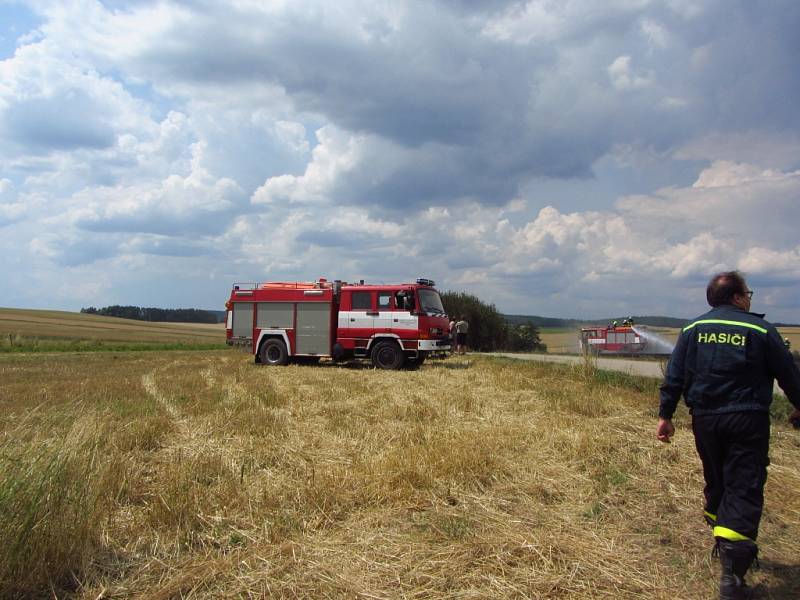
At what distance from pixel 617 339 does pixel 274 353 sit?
18.8 m

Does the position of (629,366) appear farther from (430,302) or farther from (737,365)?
(737,365)

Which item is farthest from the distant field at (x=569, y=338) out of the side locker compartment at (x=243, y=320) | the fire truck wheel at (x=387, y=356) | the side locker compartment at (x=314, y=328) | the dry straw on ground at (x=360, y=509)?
the side locker compartment at (x=243, y=320)

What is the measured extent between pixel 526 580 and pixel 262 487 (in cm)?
239

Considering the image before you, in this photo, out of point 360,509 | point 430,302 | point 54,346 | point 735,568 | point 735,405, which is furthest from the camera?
point 54,346

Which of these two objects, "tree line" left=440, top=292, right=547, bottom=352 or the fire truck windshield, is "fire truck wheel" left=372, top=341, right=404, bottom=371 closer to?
the fire truck windshield

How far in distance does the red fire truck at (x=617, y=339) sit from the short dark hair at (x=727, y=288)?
2715 centimetres

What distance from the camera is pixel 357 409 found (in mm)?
9078

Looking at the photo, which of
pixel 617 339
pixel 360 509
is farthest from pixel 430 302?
pixel 617 339

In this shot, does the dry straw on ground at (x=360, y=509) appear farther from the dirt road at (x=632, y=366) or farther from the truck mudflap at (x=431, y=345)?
the truck mudflap at (x=431, y=345)

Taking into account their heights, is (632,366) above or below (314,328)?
below

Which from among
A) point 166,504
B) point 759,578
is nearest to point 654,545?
point 759,578

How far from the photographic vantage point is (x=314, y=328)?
18.8m

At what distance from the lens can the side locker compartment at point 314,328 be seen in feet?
61.2

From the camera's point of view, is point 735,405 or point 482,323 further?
point 482,323
